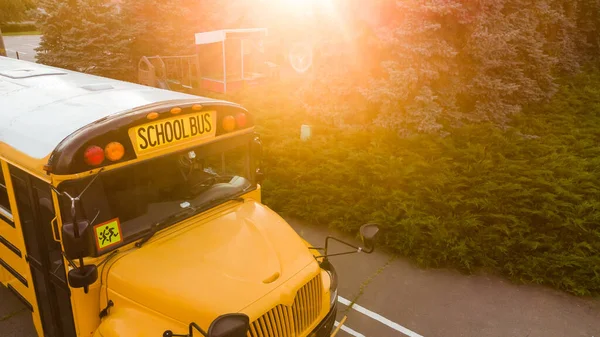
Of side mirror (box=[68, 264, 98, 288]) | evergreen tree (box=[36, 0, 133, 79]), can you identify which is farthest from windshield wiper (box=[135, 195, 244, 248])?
evergreen tree (box=[36, 0, 133, 79])

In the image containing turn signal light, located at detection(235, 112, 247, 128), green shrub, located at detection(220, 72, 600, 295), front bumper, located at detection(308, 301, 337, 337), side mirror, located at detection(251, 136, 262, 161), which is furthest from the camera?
green shrub, located at detection(220, 72, 600, 295)

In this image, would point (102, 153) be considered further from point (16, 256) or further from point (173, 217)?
point (16, 256)

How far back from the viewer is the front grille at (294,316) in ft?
9.77

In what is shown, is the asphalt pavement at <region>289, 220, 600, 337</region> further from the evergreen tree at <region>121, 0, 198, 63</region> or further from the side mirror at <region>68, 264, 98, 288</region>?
the evergreen tree at <region>121, 0, 198, 63</region>

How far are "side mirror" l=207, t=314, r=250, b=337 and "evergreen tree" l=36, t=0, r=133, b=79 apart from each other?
47.6 feet

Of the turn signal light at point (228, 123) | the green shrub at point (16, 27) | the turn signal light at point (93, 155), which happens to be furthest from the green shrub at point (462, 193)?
the green shrub at point (16, 27)

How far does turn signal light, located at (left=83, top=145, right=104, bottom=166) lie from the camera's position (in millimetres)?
2893

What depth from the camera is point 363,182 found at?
23.8 ft

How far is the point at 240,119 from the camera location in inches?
157

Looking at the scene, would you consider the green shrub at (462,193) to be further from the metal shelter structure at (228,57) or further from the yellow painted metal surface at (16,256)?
the metal shelter structure at (228,57)

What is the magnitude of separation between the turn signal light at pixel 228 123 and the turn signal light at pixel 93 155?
3.85 ft

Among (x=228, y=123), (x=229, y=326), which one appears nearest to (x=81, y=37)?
(x=228, y=123)

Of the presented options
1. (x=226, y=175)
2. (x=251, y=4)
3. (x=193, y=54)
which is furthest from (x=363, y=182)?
(x=251, y=4)

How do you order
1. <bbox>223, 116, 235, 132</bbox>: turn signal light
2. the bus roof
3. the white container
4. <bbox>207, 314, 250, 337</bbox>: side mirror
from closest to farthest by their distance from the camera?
1. <bbox>207, 314, 250, 337</bbox>: side mirror
2. the bus roof
3. <bbox>223, 116, 235, 132</bbox>: turn signal light
4. the white container
